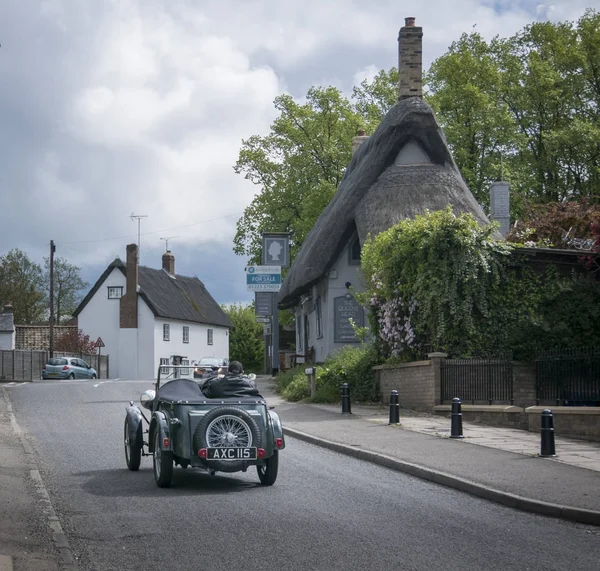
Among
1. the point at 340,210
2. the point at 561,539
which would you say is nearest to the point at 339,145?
the point at 340,210

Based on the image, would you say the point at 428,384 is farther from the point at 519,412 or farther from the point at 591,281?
the point at 591,281

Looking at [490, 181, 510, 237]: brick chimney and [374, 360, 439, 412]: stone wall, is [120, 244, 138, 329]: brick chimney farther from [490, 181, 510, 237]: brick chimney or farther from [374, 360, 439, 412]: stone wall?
[374, 360, 439, 412]: stone wall

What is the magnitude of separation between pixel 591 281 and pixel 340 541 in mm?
16395

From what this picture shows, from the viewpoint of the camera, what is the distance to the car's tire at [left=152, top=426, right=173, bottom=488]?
11.6 m

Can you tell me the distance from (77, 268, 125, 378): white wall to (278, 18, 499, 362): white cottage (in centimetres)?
3850

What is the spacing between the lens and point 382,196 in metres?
32.1

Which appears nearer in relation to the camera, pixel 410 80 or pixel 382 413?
pixel 382 413

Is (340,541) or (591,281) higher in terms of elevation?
(591,281)

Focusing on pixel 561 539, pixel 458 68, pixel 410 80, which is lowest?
pixel 561 539

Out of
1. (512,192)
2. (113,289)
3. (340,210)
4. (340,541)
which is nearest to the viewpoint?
(340,541)

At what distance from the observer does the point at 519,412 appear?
66.7 feet

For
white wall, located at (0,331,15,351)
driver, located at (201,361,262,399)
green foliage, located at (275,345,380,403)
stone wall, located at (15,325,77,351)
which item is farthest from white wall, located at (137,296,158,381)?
driver, located at (201,361,262,399)

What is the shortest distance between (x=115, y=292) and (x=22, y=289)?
620 inches

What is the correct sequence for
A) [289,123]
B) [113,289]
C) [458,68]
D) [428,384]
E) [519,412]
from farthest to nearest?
[113,289]
[289,123]
[458,68]
[428,384]
[519,412]
